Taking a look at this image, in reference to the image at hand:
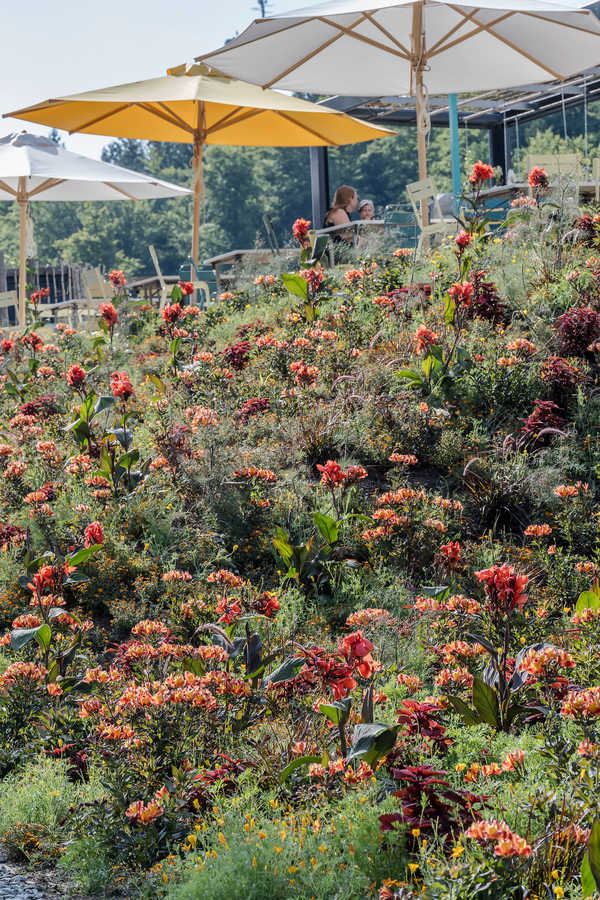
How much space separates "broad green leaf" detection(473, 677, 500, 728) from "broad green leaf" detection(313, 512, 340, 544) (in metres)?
1.44

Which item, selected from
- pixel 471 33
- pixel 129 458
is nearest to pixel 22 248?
pixel 471 33

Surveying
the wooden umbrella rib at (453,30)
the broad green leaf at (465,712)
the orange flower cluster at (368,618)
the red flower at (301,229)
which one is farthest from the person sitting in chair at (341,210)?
the broad green leaf at (465,712)

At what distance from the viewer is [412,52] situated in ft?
29.3

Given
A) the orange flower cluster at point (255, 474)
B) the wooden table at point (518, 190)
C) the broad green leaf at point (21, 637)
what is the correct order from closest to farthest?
1. the broad green leaf at point (21, 637)
2. the orange flower cluster at point (255, 474)
3. the wooden table at point (518, 190)

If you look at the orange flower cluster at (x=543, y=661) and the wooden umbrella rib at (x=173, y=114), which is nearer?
the orange flower cluster at (x=543, y=661)

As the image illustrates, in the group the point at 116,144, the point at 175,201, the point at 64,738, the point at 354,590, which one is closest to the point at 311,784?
the point at 64,738

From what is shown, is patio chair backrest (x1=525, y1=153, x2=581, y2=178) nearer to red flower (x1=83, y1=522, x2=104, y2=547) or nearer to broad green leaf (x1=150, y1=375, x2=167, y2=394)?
broad green leaf (x1=150, y1=375, x2=167, y2=394)

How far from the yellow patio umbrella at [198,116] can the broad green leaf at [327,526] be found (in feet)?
20.9

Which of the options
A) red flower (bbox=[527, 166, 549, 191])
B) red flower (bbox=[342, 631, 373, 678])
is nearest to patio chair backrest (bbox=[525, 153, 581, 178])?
red flower (bbox=[527, 166, 549, 191])

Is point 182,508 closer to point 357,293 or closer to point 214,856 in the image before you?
point 214,856

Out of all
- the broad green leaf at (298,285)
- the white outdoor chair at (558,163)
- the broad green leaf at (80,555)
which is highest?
the white outdoor chair at (558,163)

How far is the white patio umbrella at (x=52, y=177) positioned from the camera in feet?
33.7

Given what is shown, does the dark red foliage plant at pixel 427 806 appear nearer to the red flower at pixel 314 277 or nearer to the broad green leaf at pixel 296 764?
the broad green leaf at pixel 296 764

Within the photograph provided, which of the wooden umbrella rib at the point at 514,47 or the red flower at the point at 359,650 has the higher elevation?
the wooden umbrella rib at the point at 514,47
